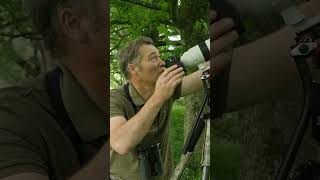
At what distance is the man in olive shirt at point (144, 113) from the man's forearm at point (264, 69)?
210 millimetres

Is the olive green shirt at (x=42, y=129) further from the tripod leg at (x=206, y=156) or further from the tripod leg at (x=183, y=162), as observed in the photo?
the tripod leg at (x=183, y=162)

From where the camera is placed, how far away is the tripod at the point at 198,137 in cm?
129

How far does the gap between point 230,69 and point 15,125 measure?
23.2 inches

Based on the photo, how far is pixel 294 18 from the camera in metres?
1.07

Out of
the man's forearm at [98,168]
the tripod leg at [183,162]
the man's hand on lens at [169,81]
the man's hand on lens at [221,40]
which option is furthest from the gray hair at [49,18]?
the tripod leg at [183,162]

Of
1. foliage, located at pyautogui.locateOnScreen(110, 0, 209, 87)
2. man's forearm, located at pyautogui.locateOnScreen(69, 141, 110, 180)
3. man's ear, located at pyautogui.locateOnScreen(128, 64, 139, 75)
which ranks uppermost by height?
foliage, located at pyautogui.locateOnScreen(110, 0, 209, 87)

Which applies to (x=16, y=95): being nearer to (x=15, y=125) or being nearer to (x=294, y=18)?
(x=15, y=125)

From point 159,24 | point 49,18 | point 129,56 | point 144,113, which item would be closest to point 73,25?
point 49,18

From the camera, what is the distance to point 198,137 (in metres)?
1.39

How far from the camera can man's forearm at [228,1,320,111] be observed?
1.09 meters

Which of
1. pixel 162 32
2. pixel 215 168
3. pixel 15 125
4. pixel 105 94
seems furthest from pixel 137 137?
pixel 162 32

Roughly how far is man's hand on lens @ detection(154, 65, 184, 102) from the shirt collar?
→ 392 millimetres

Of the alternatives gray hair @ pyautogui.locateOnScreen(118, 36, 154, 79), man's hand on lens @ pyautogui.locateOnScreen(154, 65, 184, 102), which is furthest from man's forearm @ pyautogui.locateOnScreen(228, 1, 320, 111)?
gray hair @ pyautogui.locateOnScreen(118, 36, 154, 79)

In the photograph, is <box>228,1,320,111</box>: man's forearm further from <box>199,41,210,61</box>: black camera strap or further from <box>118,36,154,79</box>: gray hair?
<box>118,36,154,79</box>: gray hair
